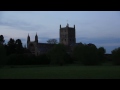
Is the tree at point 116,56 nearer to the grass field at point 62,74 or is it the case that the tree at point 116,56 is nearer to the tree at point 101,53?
the tree at point 101,53

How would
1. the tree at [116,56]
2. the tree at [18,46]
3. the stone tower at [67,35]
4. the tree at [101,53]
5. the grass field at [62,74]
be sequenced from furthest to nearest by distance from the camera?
the stone tower at [67,35]
the tree at [18,46]
the tree at [101,53]
the tree at [116,56]
the grass field at [62,74]

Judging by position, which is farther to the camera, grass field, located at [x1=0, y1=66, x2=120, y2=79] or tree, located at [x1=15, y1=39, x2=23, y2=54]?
tree, located at [x1=15, y1=39, x2=23, y2=54]

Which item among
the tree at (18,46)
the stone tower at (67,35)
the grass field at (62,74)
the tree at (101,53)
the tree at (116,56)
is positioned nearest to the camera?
the grass field at (62,74)

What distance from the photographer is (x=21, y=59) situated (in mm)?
33469

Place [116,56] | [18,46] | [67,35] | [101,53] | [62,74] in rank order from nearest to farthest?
[62,74] < [116,56] < [101,53] < [18,46] < [67,35]

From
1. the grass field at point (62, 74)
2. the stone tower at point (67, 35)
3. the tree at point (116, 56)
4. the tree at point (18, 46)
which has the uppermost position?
the stone tower at point (67, 35)

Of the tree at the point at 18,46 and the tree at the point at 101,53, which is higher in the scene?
the tree at the point at 18,46

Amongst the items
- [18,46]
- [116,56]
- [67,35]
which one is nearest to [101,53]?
[116,56]

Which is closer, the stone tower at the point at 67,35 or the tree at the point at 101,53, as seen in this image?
the tree at the point at 101,53

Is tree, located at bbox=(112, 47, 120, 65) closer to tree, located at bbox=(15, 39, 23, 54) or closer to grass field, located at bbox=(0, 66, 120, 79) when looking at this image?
grass field, located at bbox=(0, 66, 120, 79)

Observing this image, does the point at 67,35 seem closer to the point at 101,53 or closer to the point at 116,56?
the point at 101,53

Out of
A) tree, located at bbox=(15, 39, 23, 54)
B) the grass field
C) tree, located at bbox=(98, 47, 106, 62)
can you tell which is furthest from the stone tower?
the grass field

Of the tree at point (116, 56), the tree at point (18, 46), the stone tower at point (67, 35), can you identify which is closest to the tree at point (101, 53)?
the tree at point (116, 56)
